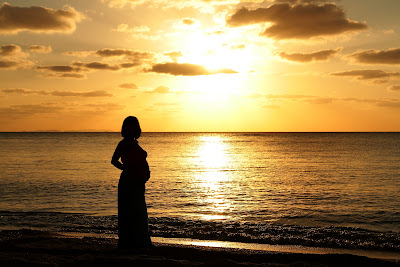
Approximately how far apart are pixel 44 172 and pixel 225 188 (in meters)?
17.7

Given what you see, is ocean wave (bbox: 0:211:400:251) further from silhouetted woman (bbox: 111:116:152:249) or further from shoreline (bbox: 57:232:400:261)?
silhouetted woman (bbox: 111:116:152:249)

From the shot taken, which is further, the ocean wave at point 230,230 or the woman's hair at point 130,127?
the ocean wave at point 230,230

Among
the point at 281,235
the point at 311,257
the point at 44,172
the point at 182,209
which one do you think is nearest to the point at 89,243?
the point at 311,257

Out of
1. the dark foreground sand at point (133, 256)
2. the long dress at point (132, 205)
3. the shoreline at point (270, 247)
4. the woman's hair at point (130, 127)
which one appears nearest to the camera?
the dark foreground sand at point (133, 256)

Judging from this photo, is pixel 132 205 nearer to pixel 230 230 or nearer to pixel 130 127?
pixel 130 127

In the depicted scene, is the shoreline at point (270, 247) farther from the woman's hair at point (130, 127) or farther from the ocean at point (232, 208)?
the woman's hair at point (130, 127)

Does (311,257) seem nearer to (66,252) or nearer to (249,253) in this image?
(249,253)

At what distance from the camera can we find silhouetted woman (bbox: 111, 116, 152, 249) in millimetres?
8047

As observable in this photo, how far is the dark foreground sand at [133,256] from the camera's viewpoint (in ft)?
24.0

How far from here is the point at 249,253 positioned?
368 inches

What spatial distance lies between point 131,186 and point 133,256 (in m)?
1.46

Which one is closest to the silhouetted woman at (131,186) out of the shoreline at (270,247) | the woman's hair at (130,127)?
the woman's hair at (130,127)

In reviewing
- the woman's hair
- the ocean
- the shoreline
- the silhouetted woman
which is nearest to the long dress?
the silhouetted woman

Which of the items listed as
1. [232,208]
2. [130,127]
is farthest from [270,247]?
[232,208]
